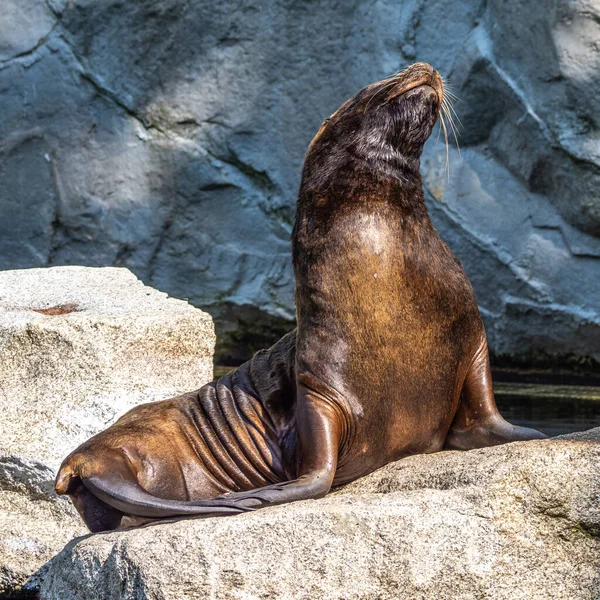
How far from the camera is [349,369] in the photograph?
401cm

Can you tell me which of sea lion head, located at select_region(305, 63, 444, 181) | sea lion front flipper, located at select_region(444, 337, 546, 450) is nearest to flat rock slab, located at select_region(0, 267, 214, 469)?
sea lion head, located at select_region(305, 63, 444, 181)

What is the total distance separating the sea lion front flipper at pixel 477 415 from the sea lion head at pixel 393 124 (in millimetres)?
785

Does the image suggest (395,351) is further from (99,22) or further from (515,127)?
(99,22)

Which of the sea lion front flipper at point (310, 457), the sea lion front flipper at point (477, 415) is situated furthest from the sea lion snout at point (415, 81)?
the sea lion front flipper at point (310, 457)

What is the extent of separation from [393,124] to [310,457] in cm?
130

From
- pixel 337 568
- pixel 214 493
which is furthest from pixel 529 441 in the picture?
pixel 214 493

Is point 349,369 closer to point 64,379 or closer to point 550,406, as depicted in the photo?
point 64,379

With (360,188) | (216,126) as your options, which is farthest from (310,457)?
(216,126)

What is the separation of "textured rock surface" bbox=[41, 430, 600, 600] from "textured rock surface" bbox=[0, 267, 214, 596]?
1.20m

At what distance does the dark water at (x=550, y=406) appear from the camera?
257 inches

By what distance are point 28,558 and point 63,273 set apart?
204cm

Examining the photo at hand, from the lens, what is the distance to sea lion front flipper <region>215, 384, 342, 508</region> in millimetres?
3584

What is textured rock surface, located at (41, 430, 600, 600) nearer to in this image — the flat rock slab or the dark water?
the flat rock slab

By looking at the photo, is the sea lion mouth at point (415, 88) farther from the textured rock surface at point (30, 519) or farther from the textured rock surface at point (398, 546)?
the textured rock surface at point (30, 519)
